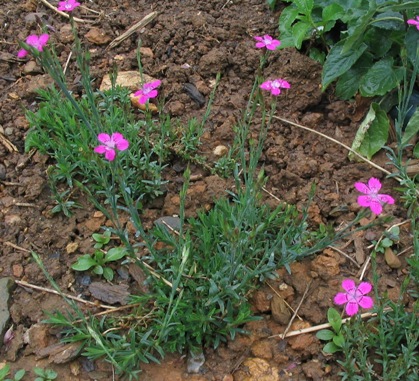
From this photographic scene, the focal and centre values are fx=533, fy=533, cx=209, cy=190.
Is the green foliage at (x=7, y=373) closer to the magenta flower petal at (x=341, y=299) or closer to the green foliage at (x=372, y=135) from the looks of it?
the magenta flower petal at (x=341, y=299)

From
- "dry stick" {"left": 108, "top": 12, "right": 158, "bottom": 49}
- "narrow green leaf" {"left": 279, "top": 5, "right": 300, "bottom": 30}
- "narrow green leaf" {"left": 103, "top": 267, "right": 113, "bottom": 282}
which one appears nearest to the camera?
"narrow green leaf" {"left": 103, "top": 267, "right": 113, "bottom": 282}

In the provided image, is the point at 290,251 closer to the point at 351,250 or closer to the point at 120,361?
the point at 351,250

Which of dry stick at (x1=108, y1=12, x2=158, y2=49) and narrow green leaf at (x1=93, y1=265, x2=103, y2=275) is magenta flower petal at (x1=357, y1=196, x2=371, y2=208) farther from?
dry stick at (x1=108, y1=12, x2=158, y2=49)

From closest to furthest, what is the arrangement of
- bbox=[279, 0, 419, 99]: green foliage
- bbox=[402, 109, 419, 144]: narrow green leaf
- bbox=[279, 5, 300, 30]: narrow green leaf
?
bbox=[402, 109, 419, 144]: narrow green leaf < bbox=[279, 0, 419, 99]: green foliage < bbox=[279, 5, 300, 30]: narrow green leaf

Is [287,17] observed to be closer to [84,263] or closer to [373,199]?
[373,199]

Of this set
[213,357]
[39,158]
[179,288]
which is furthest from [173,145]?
[213,357]

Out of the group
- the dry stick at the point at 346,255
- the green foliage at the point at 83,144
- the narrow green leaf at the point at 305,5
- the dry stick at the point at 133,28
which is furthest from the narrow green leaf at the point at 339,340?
the dry stick at the point at 133,28

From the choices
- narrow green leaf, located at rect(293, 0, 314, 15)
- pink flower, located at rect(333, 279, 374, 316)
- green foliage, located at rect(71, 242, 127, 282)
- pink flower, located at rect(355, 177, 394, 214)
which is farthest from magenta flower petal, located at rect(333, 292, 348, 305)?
narrow green leaf, located at rect(293, 0, 314, 15)
